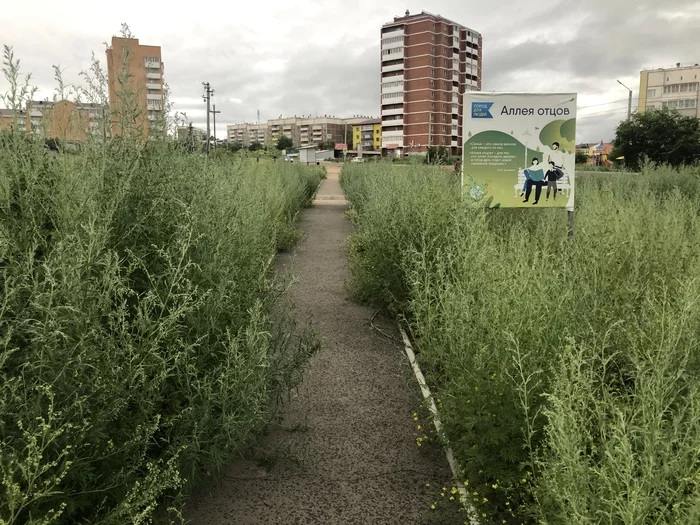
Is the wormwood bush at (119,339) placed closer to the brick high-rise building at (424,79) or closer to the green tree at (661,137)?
the green tree at (661,137)

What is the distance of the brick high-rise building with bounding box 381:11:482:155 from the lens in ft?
300

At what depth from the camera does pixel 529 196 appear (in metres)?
7.45

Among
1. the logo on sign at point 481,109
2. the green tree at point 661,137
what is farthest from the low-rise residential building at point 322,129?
the logo on sign at point 481,109

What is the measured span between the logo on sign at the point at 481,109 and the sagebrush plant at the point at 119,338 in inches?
164

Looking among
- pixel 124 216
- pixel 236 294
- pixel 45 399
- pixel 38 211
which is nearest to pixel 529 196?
pixel 236 294

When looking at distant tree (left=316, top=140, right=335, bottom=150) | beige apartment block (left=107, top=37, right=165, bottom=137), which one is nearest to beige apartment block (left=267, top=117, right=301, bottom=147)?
distant tree (left=316, top=140, right=335, bottom=150)

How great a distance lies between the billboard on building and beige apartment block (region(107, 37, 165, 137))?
422cm

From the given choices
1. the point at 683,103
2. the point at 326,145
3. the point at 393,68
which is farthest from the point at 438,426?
the point at 326,145

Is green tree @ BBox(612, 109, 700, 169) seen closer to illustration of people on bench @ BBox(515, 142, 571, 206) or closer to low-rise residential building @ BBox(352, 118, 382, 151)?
illustration of people on bench @ BBox(515, 142, 571, 206)

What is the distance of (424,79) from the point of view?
91.4m

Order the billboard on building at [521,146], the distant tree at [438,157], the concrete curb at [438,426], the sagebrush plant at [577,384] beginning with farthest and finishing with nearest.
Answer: the distant tree at [438,157]
the billboard on building at [521,146]
the concrete curb at [438,426]
the sagebrush plant at [577,384]

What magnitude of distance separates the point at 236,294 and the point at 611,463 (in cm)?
241

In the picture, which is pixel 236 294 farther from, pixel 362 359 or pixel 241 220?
pixel 362 359

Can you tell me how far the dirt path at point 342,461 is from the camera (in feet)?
10.2
